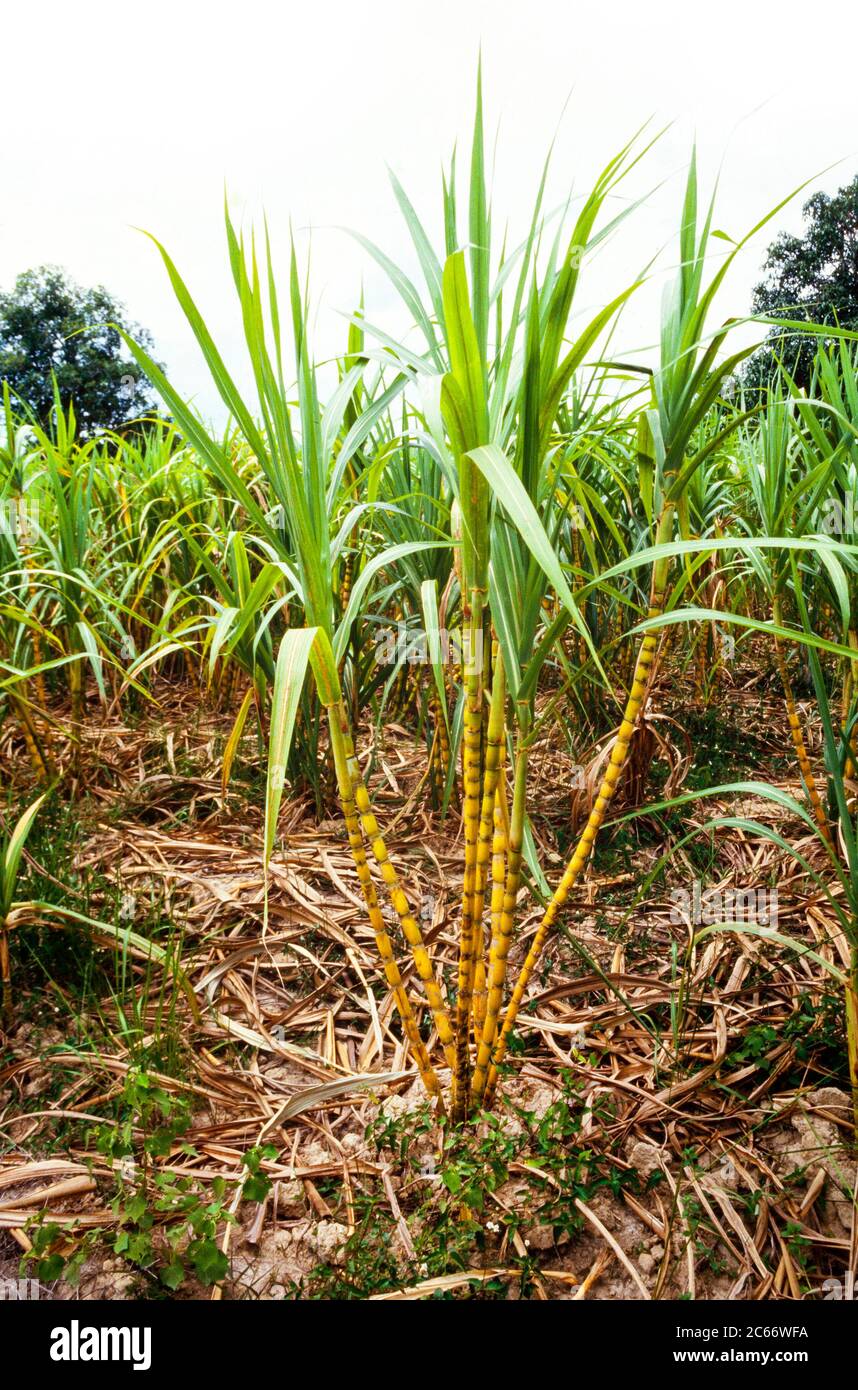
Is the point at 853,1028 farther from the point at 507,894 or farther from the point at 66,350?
the point at 66,350

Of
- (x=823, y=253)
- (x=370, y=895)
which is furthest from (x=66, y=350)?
(x=370, y=895)

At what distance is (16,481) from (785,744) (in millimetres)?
1439

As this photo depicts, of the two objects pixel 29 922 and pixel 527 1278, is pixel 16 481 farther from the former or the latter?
pixel 527 1278

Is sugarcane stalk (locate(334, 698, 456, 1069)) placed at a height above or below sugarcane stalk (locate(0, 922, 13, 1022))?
above

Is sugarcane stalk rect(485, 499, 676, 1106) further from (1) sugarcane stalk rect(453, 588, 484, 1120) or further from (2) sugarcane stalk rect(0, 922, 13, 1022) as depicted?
(2) sugarcane stalk rect(0, 922, 13, 1022)

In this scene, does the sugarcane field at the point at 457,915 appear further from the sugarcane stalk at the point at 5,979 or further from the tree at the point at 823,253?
the tree at the point at 823,253

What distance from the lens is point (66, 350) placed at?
1317 centimetres

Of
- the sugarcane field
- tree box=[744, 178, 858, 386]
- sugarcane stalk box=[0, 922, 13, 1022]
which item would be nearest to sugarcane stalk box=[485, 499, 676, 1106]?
the sugarcane field

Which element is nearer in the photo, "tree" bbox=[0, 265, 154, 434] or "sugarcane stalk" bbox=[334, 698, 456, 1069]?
"sugarcane stalk" bbox=[334, 698, 456, 1069]

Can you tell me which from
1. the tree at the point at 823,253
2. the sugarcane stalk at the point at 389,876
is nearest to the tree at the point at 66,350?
the tree at the point at 823,253

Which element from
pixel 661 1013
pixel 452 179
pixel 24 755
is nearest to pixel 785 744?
pixel 661 1013

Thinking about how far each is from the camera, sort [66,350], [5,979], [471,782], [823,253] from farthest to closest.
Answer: [66,350] < [823,253] < [5,979] < [471,782]

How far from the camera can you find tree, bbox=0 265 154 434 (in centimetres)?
1256

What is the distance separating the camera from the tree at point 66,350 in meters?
12.6
